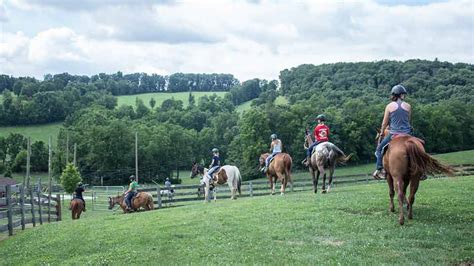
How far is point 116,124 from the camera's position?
3915 inches

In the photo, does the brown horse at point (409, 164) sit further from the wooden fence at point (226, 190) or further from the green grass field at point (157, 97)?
the green grass field at point (157, 97)

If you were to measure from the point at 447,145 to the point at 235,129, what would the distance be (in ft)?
142

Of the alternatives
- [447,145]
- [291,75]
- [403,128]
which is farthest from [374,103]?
[403,128]

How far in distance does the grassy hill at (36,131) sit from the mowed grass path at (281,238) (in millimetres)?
102893

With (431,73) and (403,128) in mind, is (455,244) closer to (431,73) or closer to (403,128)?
(403,128)

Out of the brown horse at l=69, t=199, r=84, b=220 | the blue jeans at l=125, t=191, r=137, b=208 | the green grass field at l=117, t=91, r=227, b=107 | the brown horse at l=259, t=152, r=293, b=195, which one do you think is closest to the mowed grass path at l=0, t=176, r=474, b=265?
the brown horse at l=259, t=152, r=293, b=195

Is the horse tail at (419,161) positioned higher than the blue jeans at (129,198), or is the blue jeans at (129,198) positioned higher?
the horse tail at (419,161)

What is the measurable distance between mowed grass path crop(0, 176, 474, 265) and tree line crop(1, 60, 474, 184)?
2454 inches

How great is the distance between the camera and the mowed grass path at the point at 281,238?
8953 mm

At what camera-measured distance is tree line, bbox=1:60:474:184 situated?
266ft

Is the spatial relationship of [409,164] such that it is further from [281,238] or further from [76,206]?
[76,206]

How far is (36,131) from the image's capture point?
117 m

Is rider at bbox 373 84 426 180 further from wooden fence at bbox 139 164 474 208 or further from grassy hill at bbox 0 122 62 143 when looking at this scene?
grassy hill at bbox 0 122 62 143

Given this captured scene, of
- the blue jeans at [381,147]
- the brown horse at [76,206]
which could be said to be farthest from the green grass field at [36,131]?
the blue jeans at [381,147]
